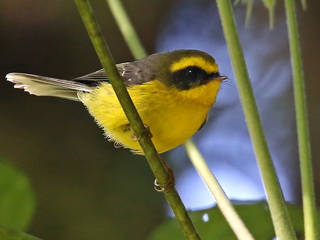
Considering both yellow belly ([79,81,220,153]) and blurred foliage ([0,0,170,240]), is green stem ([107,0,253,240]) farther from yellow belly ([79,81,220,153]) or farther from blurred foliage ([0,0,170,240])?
blurred foliage ([0,0,170,240])

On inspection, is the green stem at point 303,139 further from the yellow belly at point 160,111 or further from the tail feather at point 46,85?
the tail feather at point 46,85

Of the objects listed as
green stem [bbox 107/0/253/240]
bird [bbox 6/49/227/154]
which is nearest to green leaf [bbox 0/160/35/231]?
bird [bbox 6/49/227/154]

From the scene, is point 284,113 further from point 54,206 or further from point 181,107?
point 181,107

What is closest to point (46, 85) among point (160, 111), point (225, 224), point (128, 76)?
point (128, 76)

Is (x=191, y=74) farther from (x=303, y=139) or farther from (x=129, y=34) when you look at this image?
(x=303, y=139)

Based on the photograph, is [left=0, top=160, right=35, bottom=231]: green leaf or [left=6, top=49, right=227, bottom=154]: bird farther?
[left=6, top=49, right=227, bottom=154]: bird

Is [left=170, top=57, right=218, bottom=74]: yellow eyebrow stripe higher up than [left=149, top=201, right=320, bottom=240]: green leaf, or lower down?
higher up

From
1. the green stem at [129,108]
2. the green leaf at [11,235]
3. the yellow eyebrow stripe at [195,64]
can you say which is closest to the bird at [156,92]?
the yellow eyebrow stripe at [195,64]
